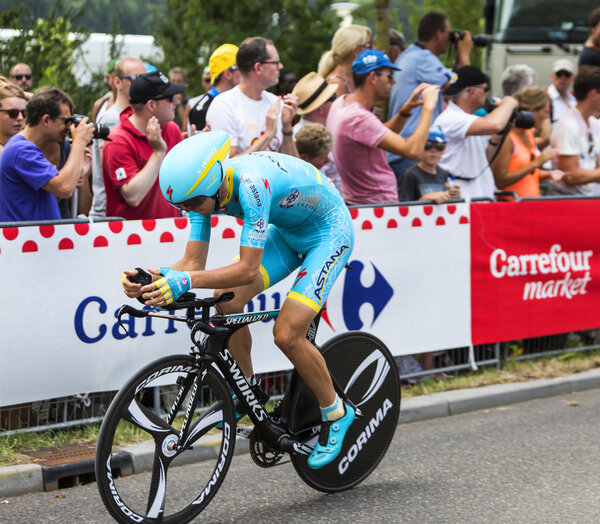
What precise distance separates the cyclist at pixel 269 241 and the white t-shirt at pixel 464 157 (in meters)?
3.25

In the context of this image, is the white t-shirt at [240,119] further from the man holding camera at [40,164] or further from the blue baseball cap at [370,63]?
the man holding camera at [40,164]

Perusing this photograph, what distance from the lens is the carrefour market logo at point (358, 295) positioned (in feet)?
24.0

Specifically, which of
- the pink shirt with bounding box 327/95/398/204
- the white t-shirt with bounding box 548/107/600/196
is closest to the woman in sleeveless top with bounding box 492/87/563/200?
the white t-shirt with bounding box 548/107/600/196

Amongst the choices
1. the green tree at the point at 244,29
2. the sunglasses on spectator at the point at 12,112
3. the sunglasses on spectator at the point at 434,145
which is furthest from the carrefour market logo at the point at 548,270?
the green tree at the point at 244,29

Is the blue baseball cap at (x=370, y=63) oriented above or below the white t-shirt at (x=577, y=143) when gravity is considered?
above

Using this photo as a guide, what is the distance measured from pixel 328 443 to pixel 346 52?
4.84 meters

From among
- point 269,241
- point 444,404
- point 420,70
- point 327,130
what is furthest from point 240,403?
point 420,70

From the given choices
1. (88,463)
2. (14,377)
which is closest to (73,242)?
(14,377)

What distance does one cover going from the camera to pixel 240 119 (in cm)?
738

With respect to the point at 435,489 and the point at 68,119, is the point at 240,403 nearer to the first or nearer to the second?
the point at 435,489

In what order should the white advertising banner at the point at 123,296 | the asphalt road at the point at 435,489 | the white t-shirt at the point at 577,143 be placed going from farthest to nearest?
the white t-shirt at the point at 577,143
the white advertising banner at the point at 123,296
the asphalt road at the point at 435,489

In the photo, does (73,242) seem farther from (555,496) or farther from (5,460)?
(555,496)

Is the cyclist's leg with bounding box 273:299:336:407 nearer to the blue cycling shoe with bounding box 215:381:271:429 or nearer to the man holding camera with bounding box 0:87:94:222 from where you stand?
the blue cycling shoe with bounding box 215:381:271:429

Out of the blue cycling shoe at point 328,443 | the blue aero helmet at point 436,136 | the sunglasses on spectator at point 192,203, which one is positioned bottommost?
the blue cycling shoe at point 328,443
